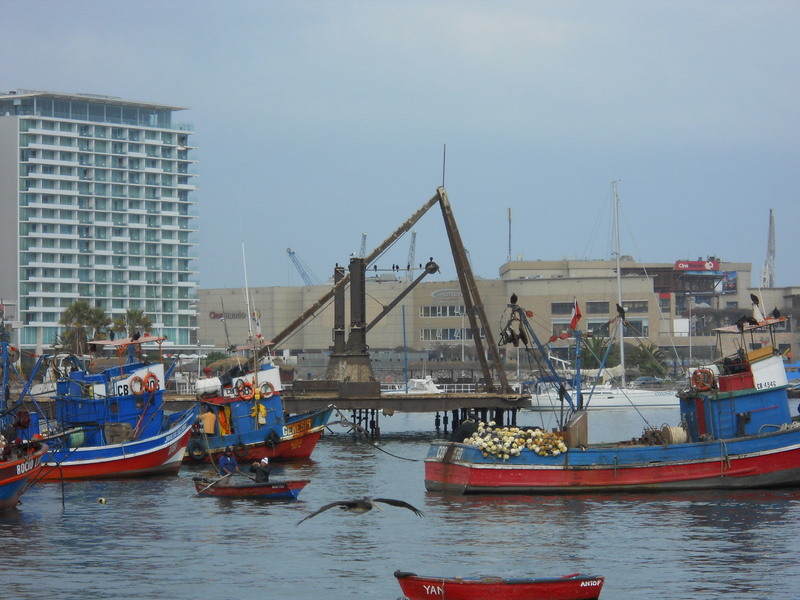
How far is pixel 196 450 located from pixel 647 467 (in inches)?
1045

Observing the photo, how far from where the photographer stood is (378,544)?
38.8 metres

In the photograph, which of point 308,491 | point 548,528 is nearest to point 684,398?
point 548,528

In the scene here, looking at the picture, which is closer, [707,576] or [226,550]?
[707,576]

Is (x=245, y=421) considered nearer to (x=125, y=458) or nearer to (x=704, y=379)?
(x=125, y=458)

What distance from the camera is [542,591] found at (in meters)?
27.0

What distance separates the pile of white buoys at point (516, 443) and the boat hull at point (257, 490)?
6.56m

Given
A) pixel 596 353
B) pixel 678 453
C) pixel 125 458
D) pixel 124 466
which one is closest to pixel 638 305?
pixel 596 353

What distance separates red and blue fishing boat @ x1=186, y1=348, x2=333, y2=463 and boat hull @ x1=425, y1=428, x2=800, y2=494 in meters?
18.6

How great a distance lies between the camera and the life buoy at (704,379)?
46781 millimetres

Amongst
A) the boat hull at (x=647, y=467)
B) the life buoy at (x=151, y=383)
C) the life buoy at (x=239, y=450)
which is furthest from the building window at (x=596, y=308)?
the boat hull at (x=647, y=467)

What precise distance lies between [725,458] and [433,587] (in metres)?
21.5

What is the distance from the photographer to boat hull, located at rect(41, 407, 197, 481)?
54406mm

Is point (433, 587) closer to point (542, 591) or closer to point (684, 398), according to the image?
point (542, 591)

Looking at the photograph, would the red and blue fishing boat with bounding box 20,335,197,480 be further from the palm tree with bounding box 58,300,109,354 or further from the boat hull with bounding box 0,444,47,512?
the palm tree with bounding box 58,300,109,354
